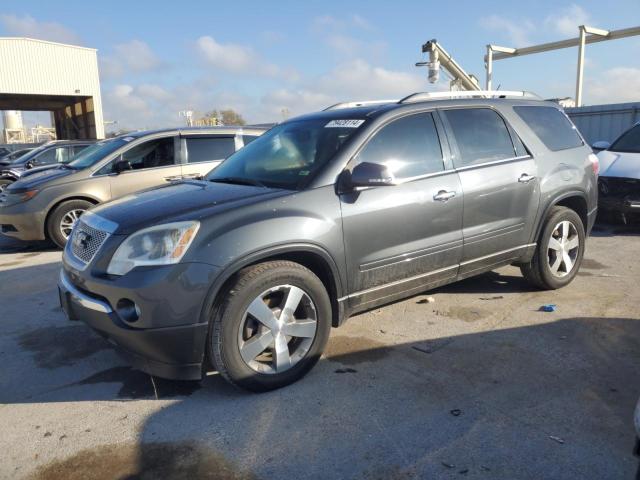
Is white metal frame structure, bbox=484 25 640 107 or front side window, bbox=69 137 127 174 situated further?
white metal frame structure, bbox=484 25 640 107

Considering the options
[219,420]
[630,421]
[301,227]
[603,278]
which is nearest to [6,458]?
[219,420]

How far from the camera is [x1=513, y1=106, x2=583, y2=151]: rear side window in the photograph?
15.8ft

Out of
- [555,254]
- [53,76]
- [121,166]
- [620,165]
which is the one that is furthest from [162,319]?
[53,76]

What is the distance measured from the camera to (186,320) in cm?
294

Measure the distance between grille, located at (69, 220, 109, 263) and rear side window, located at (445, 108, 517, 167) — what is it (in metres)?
2.64

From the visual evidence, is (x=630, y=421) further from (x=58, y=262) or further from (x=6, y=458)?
(x=58, y=262)

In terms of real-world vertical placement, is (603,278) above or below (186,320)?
below

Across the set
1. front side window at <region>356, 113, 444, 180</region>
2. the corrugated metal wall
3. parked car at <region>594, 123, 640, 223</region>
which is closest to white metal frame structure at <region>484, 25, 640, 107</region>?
the corrugated metal wall

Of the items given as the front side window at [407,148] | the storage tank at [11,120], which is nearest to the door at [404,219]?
the front side window at [407,148]

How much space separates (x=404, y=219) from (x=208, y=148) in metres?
5.20

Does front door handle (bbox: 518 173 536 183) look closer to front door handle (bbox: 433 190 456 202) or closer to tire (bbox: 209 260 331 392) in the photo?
front door handle (bbox: 433 190 456 202)

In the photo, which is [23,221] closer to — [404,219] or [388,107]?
[388,107]

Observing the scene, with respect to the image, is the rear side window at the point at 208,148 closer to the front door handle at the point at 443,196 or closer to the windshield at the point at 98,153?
the windshield at the point at 98,153

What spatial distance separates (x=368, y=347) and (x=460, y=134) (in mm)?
1843
